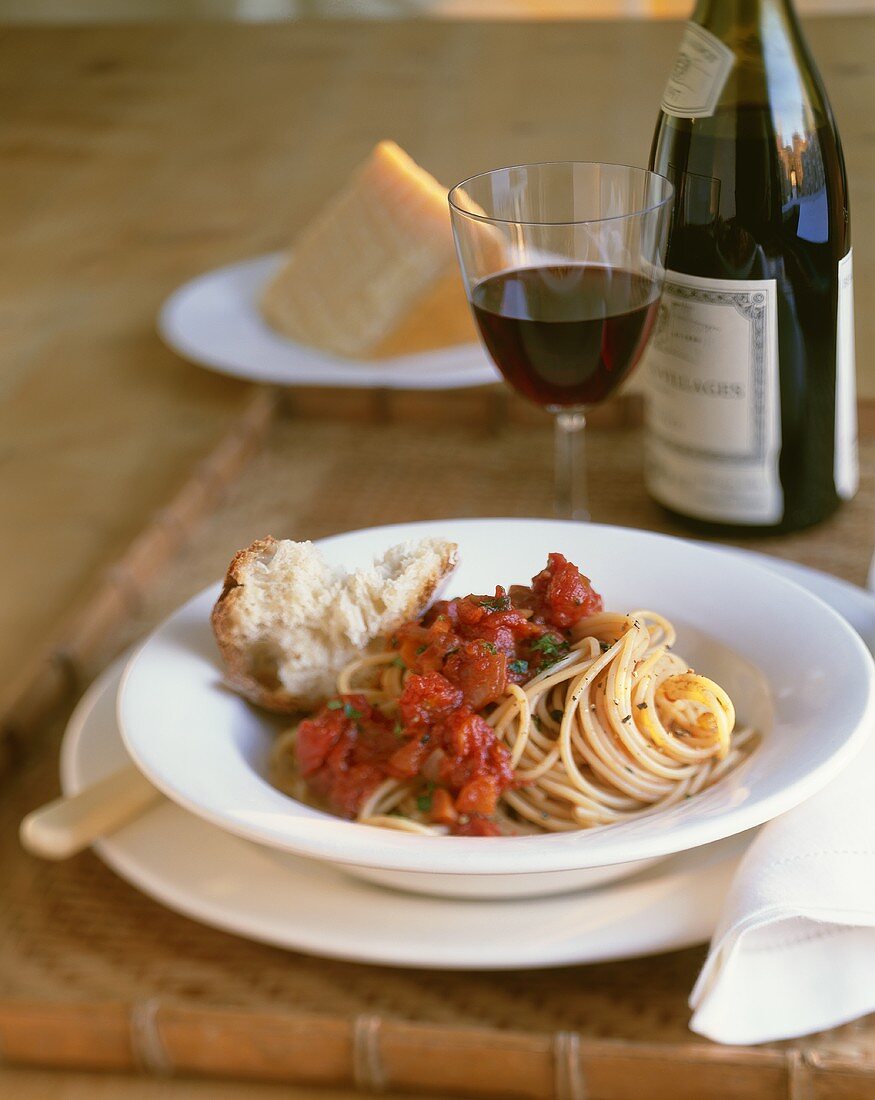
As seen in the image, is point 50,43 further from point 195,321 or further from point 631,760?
point 631,760

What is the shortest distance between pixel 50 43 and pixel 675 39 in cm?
154

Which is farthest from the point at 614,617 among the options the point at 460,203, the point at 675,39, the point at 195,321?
A: the point at 675,39

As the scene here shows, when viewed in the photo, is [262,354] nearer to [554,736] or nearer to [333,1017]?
[554,736]

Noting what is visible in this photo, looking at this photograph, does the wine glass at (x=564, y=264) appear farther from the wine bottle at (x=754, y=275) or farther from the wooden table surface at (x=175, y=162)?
the wooden table surface at (x=175, y=162)

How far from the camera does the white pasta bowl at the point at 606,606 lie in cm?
78

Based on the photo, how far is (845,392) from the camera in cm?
133

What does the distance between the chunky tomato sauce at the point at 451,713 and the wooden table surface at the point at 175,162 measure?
0.47 meters

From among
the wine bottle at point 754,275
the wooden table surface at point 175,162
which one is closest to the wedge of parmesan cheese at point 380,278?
the wooden table surface at point 175,162

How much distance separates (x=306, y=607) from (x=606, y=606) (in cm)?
24

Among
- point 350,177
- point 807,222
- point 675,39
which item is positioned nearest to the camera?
point 807,222

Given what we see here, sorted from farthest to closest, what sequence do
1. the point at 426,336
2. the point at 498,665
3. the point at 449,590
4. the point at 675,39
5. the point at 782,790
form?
the point at 675,39 < the point at 426,336 < the point at 449,590 < the point at 498,665 < the point at 782,790

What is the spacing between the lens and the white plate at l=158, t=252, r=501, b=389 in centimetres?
166

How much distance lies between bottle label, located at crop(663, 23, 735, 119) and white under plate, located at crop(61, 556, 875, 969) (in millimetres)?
728

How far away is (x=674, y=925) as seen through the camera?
0.84 metres
